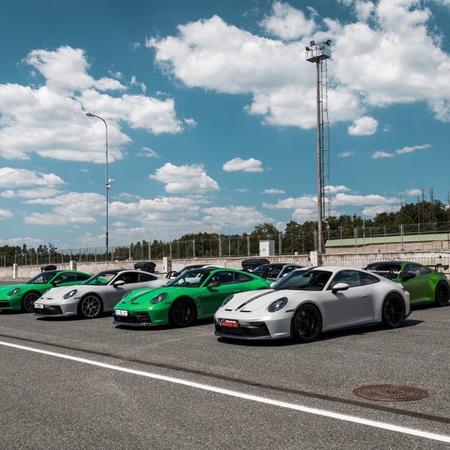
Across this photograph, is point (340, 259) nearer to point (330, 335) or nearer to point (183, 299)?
point (183, 299)

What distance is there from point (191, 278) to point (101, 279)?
3671 mm

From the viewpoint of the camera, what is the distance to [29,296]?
16.2 meters

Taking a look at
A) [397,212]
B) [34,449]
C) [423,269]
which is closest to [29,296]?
[423,269]

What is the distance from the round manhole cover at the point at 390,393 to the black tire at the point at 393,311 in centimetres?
455

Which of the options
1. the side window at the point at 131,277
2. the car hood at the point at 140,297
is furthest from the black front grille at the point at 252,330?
the side window at the point at 131,277

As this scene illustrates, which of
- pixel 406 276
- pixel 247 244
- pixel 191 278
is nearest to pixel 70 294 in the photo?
pixel 191 278

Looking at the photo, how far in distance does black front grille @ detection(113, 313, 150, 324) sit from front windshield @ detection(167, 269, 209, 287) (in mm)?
1320

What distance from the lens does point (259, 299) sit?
926 centimetres

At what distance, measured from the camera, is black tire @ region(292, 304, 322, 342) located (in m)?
8.91

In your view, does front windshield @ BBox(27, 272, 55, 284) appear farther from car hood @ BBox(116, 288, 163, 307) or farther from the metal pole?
the metal pole

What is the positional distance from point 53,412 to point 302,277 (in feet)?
18.8

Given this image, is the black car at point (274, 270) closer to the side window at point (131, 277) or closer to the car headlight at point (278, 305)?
the side window at point (131, 277)

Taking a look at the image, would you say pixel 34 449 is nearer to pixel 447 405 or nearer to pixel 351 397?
pixel 351 397

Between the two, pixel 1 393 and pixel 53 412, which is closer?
pixel 53 412
